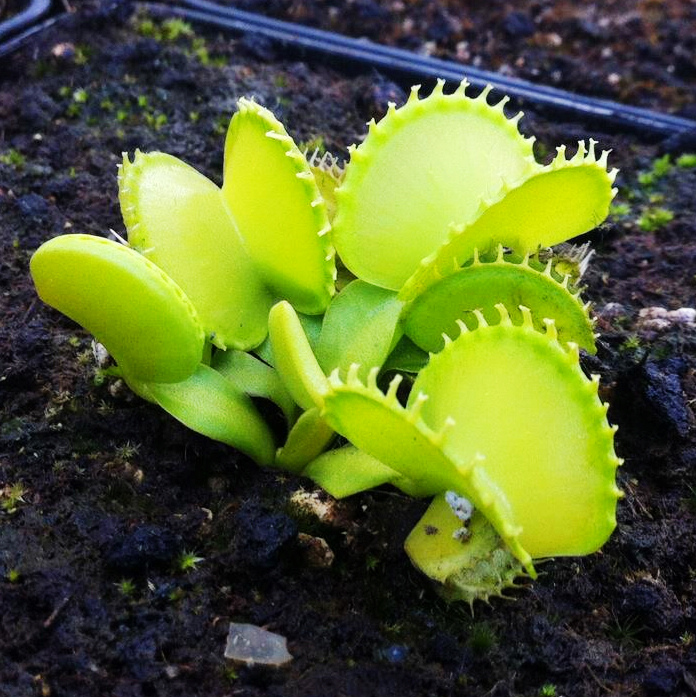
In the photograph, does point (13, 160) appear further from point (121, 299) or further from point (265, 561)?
point (265, 561)

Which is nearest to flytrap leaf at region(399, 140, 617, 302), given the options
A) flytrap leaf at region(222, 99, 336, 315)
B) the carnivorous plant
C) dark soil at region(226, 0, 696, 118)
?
the carnivorous plant

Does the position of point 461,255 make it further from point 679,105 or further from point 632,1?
point 632,1

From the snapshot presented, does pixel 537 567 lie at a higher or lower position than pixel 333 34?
lower

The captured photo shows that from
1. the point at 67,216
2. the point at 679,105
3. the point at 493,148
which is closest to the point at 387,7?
the point at 679,105

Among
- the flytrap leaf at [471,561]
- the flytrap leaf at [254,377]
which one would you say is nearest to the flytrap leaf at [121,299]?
the flytrap leaf at [254,377]

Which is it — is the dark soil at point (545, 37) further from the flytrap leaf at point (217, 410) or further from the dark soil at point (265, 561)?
the flytrap leaf at point (217, 410)

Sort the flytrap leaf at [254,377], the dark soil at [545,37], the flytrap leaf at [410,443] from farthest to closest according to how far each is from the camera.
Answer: the dark soil at [545,37]
the flytrap leaf at [254,377]
the flytrap leaf at [410,443]
